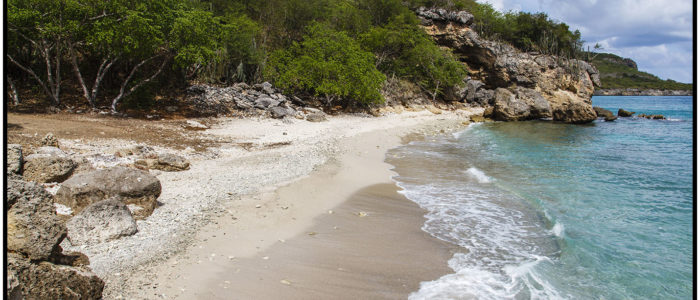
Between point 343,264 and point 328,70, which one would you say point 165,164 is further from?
point 328,70

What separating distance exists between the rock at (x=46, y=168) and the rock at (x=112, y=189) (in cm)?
135

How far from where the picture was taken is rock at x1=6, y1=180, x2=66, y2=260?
366 cm

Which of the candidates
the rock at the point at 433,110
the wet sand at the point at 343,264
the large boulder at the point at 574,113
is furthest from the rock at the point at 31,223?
the large boulder at the point at 574,113

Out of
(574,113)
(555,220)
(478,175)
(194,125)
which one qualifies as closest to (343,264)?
(555,220)

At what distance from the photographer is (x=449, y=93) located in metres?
43.9

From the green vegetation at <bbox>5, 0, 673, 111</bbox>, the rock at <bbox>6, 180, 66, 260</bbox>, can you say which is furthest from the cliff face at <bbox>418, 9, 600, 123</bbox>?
the rock at <bbox>6, 180, 66, 260</bbox>

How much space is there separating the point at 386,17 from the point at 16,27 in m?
37.6

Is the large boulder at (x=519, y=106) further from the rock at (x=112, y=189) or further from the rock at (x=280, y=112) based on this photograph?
the rock at (x=112, y=189)

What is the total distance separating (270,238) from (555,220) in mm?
6328

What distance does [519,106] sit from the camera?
115 feet

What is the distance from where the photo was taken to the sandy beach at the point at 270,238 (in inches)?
197

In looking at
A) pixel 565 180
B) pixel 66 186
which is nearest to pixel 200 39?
pixel 66 186

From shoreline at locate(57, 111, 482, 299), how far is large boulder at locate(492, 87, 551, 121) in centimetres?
2175

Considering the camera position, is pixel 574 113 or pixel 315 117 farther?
pixel 574 113
